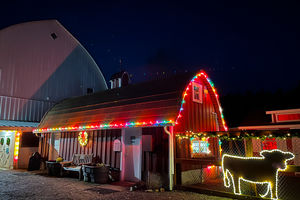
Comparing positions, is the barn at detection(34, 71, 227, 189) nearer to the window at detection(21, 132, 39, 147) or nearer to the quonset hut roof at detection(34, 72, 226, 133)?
the quonset hut roof at detection(34, 72, 226, 133)

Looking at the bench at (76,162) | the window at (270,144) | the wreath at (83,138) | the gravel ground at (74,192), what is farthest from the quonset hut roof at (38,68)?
the window at (270,144)

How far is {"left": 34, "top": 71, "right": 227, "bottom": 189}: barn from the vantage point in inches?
381

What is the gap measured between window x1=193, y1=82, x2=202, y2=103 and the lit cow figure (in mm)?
4217

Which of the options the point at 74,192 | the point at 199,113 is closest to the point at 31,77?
the point at 74,192

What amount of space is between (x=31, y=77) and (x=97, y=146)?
8805 mm

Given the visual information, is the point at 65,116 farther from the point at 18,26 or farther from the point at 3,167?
the point at 18,26

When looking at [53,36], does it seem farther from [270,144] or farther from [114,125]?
[270,144]

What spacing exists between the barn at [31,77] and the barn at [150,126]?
11.6ft

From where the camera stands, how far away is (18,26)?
56.8 ft

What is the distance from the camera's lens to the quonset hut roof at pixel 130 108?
9.84 m

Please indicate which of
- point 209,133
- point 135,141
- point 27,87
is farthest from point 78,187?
point 27,87

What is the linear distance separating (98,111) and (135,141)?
2910mm

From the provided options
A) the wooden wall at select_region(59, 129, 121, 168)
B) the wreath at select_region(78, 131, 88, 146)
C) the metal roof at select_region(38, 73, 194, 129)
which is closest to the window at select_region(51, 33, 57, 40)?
the metal roof at select_region(38, 73, 194, 129)

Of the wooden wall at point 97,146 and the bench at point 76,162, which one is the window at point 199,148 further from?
the bench at point 76,162
